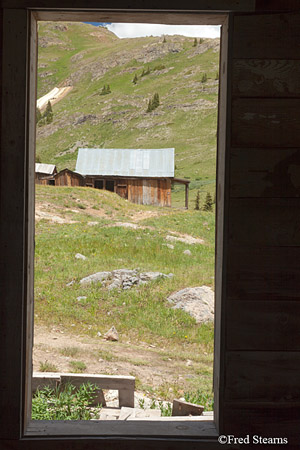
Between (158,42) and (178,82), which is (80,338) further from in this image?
(158,42)

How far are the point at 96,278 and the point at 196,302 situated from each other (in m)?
2.39

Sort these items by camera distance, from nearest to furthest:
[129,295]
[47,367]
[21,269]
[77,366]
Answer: [21,269] < [47,367] < [77,366] < [129,295]

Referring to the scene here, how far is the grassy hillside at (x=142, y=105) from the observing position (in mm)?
53219

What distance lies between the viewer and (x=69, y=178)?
2764 centimetres

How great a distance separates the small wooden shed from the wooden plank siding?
2553cm

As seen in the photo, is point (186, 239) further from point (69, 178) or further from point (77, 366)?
point (69, 178)

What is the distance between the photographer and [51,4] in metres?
1.86

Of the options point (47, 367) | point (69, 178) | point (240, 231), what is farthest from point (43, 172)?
point (240, 231)

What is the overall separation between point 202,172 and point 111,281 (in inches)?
1405

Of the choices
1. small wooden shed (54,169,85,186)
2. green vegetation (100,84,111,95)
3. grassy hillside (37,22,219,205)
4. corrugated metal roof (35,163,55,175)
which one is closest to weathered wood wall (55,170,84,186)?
small wooden shed (54,169,85,186)

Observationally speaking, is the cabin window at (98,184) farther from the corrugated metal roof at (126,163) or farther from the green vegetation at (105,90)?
the green vegetation at (105,90)

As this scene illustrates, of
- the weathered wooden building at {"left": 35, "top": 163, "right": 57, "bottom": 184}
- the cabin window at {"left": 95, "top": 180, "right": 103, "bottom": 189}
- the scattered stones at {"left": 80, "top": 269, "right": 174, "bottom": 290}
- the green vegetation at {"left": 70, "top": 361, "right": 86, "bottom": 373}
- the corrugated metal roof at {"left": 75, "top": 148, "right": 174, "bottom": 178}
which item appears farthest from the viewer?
the weathered wooden building at {"left": 35, "top": 163, "right": 57, "bottom": 184}

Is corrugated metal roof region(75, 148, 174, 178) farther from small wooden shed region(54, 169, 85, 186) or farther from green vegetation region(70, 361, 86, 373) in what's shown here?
green vegetation region(70, 361, 86, 373)

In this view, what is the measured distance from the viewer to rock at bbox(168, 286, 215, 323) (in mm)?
7977
